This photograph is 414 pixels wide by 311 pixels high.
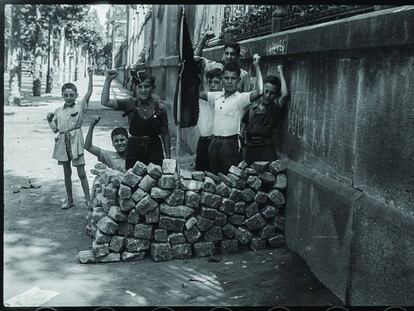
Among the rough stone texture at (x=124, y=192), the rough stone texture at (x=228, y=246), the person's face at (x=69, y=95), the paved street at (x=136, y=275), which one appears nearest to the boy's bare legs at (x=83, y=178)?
the paved street at (x=136, y=275)

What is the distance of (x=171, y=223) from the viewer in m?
5.15

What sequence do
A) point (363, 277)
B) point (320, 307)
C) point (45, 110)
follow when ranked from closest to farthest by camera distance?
point (363, 277) < point (320, 307) < point (45, 110)

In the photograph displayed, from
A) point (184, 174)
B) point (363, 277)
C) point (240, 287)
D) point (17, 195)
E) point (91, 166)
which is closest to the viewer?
point (363, 277)

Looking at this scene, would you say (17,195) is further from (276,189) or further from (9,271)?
(276,189)

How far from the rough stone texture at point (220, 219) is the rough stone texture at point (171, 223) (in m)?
0.34

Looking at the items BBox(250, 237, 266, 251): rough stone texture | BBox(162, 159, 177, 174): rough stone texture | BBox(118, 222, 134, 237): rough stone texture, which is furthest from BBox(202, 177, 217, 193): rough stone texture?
BBox(118, 222, 134, 237): rough stone texture

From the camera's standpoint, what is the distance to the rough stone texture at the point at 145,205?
5.07 metres

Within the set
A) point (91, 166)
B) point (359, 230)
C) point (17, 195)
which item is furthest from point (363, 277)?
point (91, 166)

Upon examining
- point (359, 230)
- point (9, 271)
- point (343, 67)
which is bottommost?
point (9, 271)

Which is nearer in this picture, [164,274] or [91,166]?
[164,274]

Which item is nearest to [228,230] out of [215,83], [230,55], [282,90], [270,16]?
[282,90]

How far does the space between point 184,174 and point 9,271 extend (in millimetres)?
1826

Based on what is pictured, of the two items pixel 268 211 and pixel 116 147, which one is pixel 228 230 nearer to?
pixel 268 211

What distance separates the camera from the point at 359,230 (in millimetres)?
3840
